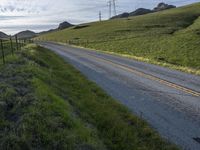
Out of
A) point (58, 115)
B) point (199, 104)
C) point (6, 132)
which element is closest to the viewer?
point (6, 132)

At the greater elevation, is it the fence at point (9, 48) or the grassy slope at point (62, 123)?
the fence at point (9, 48)

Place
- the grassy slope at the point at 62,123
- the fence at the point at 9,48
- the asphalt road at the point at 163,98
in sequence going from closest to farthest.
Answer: the grassy slope at the point at 62,123, the asphalt road at the point at 163,98, the fence at the point at 9,48

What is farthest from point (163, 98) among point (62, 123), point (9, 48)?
point (9, 48)

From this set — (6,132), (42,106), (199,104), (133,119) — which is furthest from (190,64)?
(6,132)

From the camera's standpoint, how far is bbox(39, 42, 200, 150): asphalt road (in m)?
9.37

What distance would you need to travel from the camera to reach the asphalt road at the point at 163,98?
30.7 feet

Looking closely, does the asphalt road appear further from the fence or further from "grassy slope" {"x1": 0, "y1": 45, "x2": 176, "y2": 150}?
the fence

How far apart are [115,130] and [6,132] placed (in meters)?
3.17

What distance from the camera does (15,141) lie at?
21.7 feet

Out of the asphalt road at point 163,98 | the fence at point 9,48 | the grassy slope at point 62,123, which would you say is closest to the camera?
the grassy slope at point 62,123

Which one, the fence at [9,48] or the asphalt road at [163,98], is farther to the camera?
the fence at [9,48]

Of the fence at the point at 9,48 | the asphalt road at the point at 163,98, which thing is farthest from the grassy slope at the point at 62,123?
the fence at the point at 9,48

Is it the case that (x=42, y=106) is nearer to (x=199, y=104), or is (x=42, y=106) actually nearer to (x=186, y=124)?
(x=186, y=124)

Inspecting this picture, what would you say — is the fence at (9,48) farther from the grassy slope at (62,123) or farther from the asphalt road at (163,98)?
the grassy slope at (62,123)
